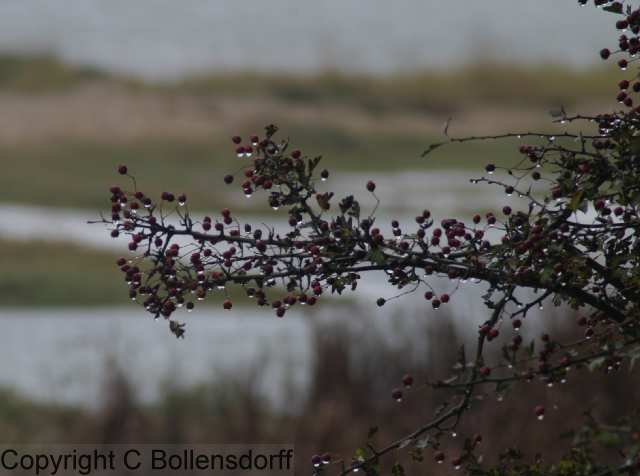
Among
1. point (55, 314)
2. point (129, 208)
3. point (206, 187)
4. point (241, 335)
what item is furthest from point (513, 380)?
point (206, 187)

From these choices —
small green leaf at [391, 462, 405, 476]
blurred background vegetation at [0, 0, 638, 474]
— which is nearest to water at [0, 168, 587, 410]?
blurred background vegetation at [0, 0, 638, 474]

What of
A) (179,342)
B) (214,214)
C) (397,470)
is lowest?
(397,470)

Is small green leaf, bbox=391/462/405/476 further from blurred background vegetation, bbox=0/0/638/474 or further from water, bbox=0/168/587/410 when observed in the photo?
water, bbox=0/168/587/410

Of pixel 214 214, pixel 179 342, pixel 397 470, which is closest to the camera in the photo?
pixel 397 470

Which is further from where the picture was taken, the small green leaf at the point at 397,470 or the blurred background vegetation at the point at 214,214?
the blurred background vegetation at the point at 214,214

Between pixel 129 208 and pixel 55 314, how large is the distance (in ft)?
39.3

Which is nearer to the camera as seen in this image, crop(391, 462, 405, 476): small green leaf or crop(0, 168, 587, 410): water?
crop(391, 462, 405, 476): small green leaf

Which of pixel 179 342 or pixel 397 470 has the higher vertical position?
pixel 179 342

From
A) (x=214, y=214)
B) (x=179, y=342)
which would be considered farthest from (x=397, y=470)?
(x=214, y=214)

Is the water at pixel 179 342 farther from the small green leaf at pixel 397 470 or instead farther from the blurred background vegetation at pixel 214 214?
the small green leaf at pixel 397 470

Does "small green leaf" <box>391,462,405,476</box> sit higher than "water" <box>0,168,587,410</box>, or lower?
lower

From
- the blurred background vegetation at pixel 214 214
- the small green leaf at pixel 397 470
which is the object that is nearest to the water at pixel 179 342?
the blurred background vegetation at pixel 214 214

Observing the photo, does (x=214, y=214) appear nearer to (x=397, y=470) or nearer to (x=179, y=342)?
(x=179, y=342)

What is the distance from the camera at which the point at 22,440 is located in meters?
7.48
